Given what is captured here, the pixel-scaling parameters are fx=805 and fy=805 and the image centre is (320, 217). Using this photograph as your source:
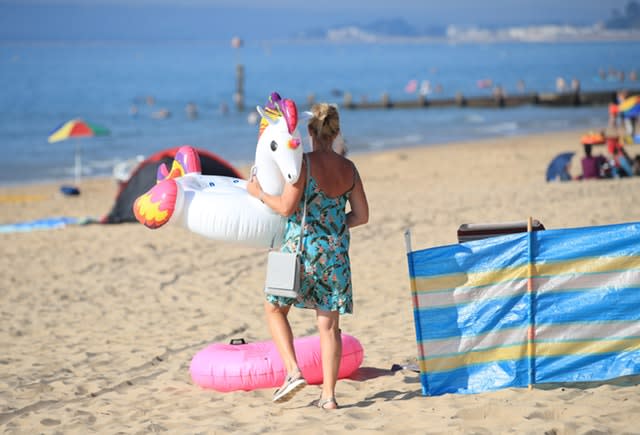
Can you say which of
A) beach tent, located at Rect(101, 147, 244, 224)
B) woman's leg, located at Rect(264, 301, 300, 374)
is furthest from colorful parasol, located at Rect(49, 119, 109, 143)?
woman's leg, located at Rect(264, 301, 300, 374)

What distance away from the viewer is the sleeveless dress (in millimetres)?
4113

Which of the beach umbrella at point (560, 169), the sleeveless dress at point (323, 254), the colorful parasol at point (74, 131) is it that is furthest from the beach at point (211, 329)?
the colorful parasol at point (74, 131)

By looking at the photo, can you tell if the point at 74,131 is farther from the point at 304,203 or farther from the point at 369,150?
the point at 304,203

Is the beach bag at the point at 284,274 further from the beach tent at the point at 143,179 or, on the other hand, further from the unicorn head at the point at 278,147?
the beach tent at the point at 143,179

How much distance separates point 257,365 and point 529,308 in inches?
→ 66.9

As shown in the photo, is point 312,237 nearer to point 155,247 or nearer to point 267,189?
point 267,189

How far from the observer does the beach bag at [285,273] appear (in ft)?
13.2

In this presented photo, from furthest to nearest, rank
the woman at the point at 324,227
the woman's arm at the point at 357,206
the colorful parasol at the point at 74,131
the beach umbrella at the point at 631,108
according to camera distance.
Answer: the beach umbrella at the point at 631,108 → the colorful parasol at the point at 74,131 → the woman's arm at the point at 357,206 → the woman at the point at 324,227

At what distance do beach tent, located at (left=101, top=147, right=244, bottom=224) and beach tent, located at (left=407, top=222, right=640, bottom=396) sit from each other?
28.9 ft

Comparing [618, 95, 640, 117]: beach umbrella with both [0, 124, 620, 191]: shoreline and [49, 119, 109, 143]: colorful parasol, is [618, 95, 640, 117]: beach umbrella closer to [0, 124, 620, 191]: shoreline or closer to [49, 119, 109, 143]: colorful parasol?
[0, 124, 620, 191]: shoreline

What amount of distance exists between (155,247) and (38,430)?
6057mm

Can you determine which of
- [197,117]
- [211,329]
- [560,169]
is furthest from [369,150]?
[211,329]

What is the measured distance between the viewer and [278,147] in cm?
403

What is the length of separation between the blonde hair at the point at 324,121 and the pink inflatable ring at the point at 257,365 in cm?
151
